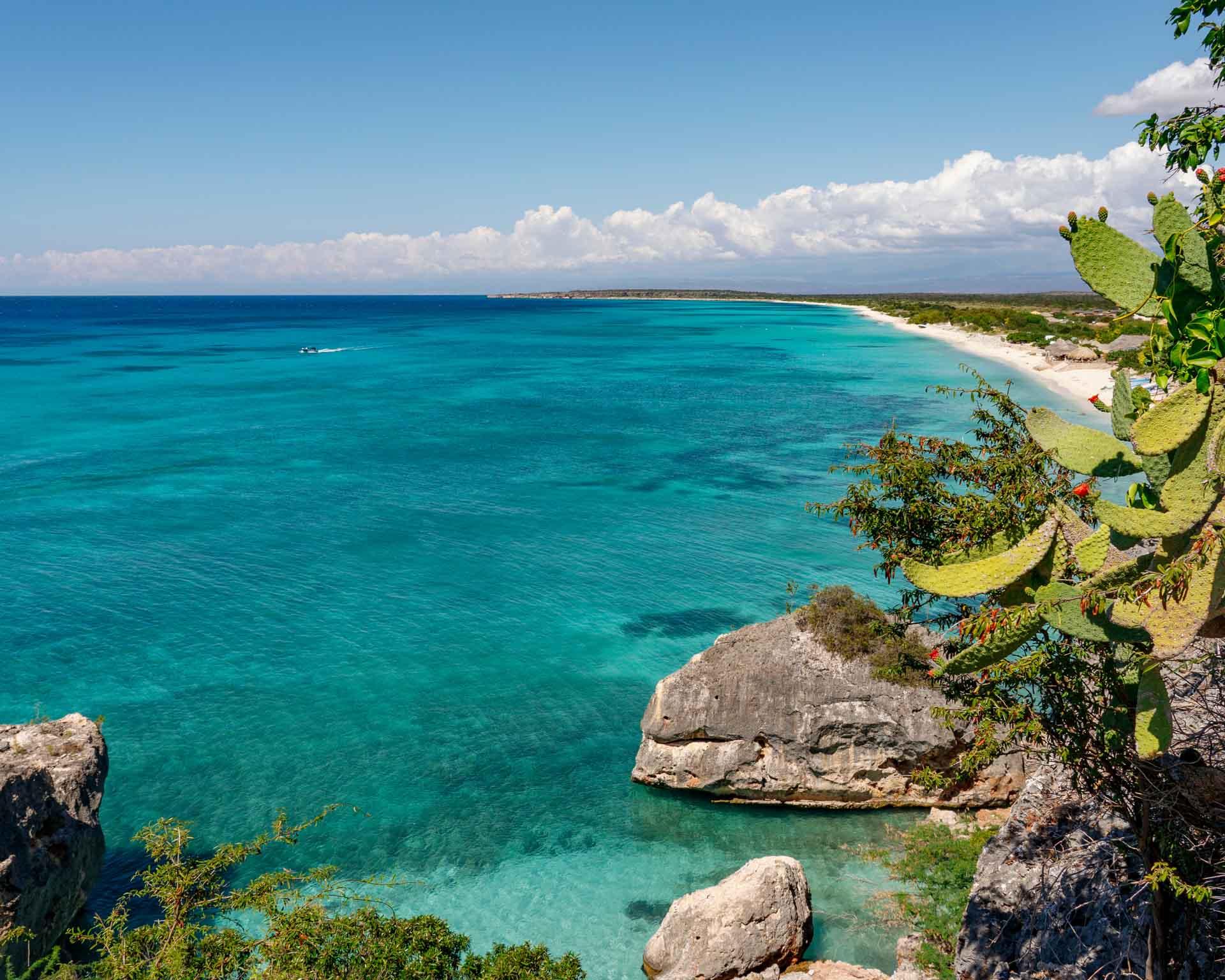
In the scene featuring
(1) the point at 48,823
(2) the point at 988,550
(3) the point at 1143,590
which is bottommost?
(1) the point at 48,823

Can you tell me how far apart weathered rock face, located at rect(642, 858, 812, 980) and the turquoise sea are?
0.80 metres

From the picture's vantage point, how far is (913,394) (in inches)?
2805

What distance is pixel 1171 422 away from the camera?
6.27 metres

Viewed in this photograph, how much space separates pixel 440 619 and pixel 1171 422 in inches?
961

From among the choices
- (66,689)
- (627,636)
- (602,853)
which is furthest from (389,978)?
(66,689)

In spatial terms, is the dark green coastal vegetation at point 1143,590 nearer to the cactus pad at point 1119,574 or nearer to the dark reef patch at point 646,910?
the cactus pad at point 1119,574

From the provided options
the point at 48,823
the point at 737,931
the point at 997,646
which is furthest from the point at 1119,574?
the point at 48,823

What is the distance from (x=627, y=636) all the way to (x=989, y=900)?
15763mm

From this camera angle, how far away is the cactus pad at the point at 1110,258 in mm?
7113

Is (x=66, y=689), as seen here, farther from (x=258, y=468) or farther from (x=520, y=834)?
(x=258, y=468)

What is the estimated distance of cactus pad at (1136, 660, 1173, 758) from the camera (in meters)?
6.78

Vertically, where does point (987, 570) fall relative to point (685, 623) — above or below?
above

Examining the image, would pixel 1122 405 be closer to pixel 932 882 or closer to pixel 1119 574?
pixel 1119 574

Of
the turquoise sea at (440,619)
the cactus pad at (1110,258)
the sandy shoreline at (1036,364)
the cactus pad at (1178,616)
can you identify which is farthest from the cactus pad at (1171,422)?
the sandy shoreline at (1036,364)
